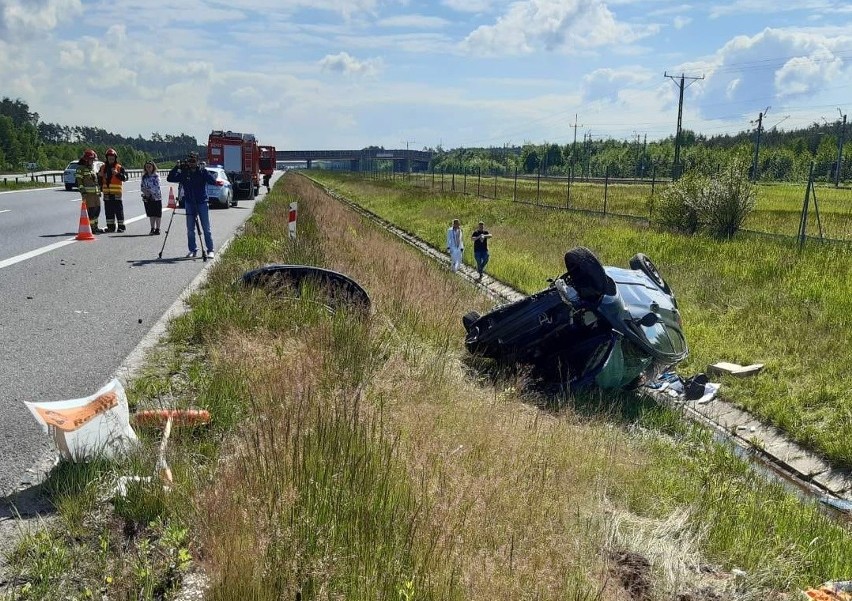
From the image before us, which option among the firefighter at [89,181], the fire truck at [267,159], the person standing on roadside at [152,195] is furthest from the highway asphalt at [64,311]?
the fire truck at [267,159]

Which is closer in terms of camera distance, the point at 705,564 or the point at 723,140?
the point at 705,564

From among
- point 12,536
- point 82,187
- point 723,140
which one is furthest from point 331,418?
point 723,140

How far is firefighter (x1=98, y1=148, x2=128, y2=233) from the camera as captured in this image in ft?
50.4

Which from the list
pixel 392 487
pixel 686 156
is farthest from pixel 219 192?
pixel 686 156

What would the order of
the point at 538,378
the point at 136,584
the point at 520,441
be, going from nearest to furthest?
1. the point at 136,584
2. the point at 520,441
3. the point at 538,378

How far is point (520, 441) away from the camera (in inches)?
178

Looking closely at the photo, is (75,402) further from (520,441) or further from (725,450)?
(725,450)

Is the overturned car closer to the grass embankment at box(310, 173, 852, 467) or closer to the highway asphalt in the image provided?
the grass embankment at box(310, 173, 852, 467)

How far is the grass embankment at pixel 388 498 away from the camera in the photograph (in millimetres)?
2586

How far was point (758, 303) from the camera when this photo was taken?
1067cm

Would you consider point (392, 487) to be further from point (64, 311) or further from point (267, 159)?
point (267, 159)

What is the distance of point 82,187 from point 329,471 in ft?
47.8

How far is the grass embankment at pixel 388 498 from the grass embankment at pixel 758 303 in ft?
4.85

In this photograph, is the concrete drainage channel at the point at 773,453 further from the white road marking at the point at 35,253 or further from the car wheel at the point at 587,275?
the white road marking at the point at 35,253
